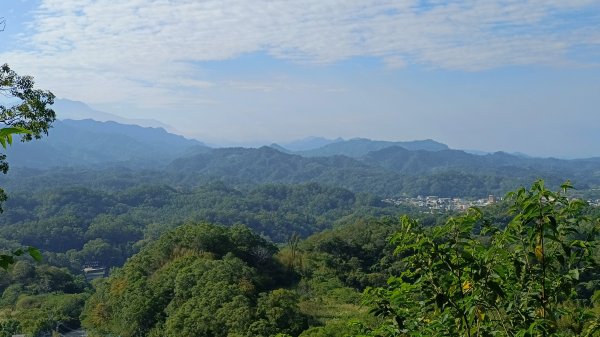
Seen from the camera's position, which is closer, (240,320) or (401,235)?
(401,235)

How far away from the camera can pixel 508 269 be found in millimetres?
2740

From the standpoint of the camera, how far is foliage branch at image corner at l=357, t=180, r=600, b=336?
8.02ft

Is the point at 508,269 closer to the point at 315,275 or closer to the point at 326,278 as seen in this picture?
the point at 326,278

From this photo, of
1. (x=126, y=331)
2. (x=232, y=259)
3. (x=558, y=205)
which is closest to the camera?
(x=558, y=205)

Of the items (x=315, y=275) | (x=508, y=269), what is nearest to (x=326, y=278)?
(x=315, y=275)

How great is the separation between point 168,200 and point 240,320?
106m

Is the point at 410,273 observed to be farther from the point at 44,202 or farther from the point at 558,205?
the point at 44,202

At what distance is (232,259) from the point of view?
Answer: 26.7 m

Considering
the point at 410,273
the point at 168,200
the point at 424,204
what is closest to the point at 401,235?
the point at 410,273

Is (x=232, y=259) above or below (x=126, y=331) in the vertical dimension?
above

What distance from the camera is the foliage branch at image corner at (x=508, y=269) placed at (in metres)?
2.44

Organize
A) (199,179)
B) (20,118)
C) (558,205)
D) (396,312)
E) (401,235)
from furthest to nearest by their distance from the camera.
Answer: (199,179)
(20,118)
(396,312)
(401,235)
(558,205)

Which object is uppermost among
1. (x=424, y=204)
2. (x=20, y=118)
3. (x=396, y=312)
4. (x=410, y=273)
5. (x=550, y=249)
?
(x=20, y=118)

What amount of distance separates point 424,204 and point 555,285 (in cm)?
13769
